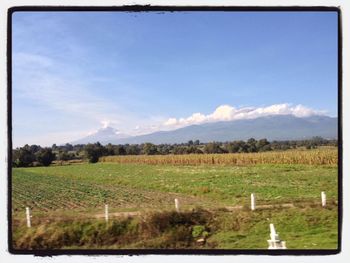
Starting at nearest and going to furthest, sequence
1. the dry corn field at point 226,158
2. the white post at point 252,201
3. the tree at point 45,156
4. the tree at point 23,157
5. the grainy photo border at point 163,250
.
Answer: the grainy photo border at point 163,250 < the tree at point 23,157 < the tree at point 45,156 < the dry corn field at point 226,158 < the white post at point 252,201

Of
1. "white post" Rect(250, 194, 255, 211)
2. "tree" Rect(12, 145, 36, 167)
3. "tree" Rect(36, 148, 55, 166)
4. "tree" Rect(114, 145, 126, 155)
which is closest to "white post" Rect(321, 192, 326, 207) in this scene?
"white post" Rect(250, 194, 255, 211)

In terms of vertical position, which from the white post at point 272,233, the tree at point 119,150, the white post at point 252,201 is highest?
the tree at point 119,150

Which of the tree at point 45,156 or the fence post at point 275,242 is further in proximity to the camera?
the tree at point 45,156

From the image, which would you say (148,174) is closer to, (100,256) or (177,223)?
(177,223)

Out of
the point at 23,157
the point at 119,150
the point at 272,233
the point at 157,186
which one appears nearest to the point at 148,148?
the point at 119,150

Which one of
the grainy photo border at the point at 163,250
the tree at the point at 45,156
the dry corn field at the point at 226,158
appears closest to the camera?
the grainy photo border at the point at 163,250

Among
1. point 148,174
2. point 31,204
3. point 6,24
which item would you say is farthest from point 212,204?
point 6,24

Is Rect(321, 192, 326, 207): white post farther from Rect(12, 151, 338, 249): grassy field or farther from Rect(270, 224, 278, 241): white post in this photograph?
Rect(270, 224, 278, 241): white post

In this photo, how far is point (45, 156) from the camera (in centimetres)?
416

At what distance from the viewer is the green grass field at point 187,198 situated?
3.96m

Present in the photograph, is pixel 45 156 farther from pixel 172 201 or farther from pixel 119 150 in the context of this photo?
pixel 172 201

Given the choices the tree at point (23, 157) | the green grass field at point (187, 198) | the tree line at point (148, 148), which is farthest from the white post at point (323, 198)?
the tree at point (23, 157)

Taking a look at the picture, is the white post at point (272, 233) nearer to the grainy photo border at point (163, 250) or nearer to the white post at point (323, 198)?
the grainy photo border at point (163, 250)

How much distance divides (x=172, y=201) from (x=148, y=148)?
510mm
